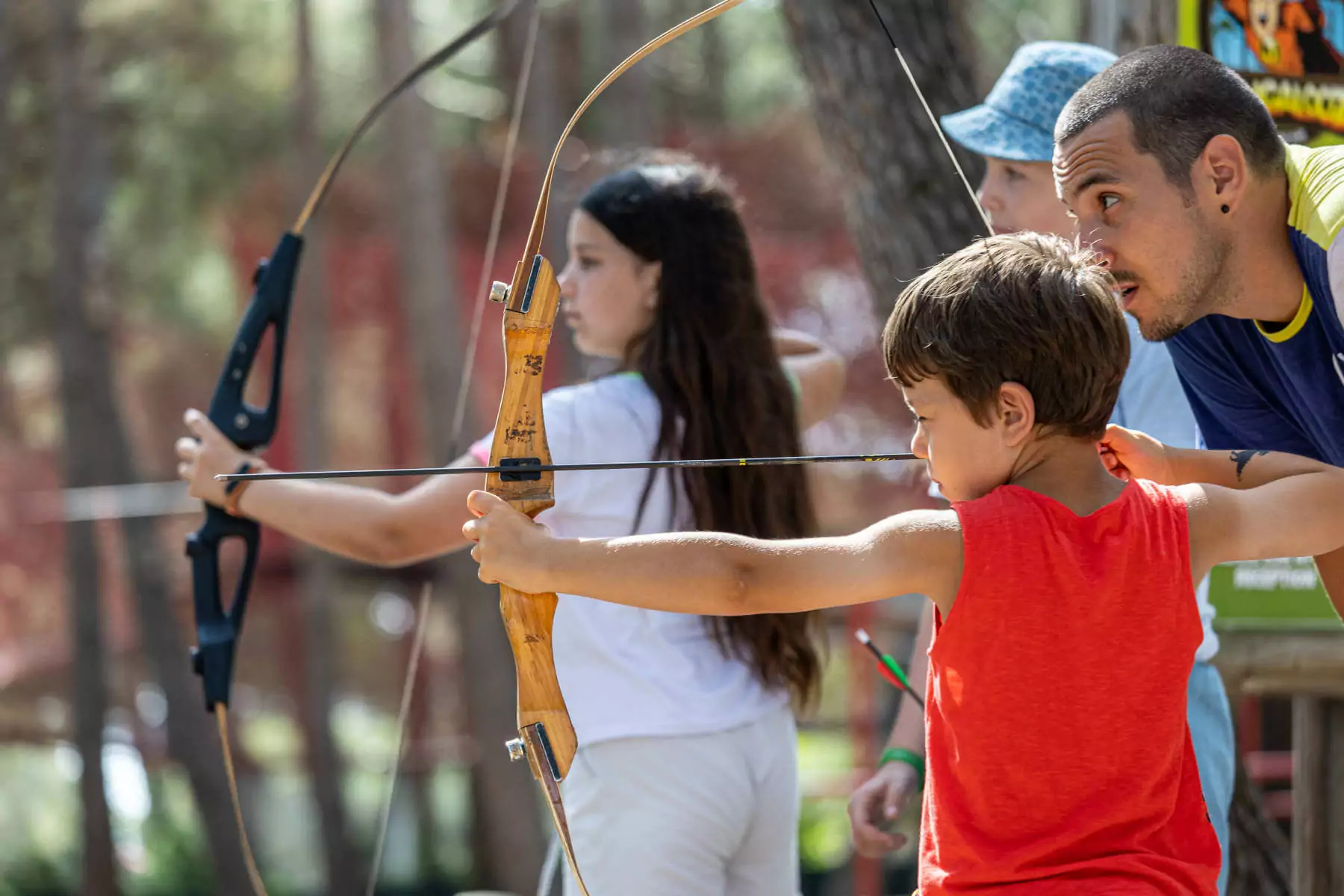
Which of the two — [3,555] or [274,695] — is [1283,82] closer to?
[3,555]

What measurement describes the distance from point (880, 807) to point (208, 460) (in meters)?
1.20

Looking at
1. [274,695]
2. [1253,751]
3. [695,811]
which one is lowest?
[274,695]

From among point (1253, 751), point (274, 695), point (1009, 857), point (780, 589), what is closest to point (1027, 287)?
point (780, 589)

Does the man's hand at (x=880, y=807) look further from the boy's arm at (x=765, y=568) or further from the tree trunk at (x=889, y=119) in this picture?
the tree trunk at (x=889, y=119)

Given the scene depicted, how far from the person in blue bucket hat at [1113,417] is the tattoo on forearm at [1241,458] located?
30 cm

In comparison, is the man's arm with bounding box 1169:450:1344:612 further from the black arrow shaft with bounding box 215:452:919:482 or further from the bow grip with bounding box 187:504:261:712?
the bow grip with bounding box 187:504:261:712

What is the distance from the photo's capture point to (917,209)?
3.77m

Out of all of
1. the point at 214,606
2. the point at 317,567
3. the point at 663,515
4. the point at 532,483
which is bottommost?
the point at 317,567

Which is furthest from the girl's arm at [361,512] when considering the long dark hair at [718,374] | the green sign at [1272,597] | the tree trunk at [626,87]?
the tree trunk at [626,87]

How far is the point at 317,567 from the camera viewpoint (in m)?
10.6

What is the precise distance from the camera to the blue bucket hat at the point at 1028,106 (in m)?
2.33

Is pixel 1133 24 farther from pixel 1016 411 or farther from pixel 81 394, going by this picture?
pixel 81 394

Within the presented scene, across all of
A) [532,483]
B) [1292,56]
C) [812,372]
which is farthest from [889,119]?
[532,483]

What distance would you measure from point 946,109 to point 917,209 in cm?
26
